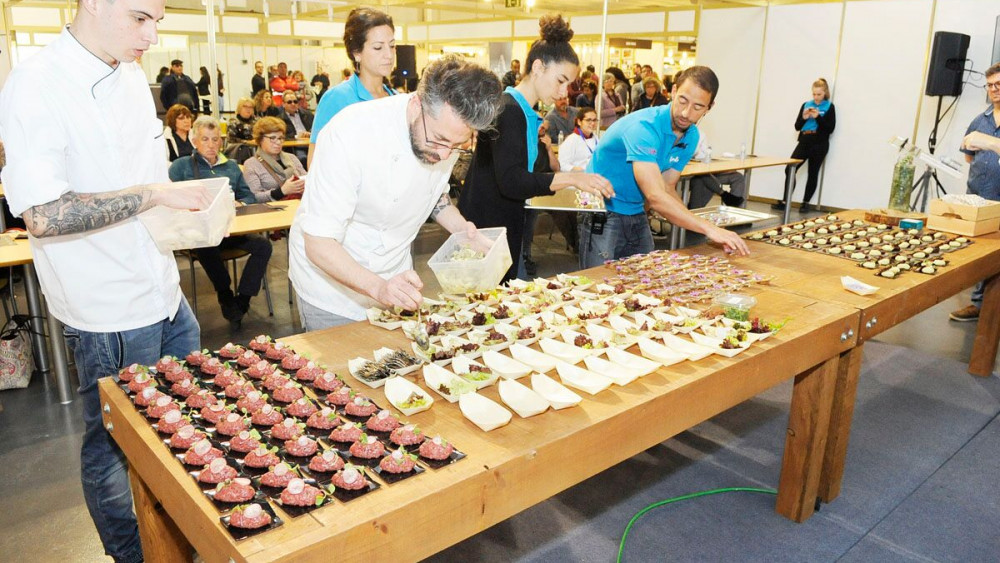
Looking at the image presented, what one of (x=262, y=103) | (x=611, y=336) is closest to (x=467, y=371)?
(x=611, y=336)

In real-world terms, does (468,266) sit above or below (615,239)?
above

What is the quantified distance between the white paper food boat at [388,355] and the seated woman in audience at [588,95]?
785 centimetres

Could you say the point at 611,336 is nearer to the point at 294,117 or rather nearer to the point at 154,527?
the point at 154,527

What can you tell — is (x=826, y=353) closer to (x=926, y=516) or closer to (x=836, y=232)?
(x=926, y=516)

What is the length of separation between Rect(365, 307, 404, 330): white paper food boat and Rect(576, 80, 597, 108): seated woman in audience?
24.8 feet

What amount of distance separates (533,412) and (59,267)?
3.84 ft

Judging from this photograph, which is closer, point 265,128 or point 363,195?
point 363,195

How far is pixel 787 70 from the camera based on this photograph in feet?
27.5

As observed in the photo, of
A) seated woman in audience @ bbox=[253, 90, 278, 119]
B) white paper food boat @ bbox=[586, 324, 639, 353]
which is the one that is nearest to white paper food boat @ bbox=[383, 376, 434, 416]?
white paper food boat @ bbox=[586, 324, 639, 353]

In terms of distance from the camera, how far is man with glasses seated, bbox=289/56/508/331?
1.64m

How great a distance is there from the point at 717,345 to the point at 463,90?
2.99ft

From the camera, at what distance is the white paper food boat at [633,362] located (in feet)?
5.55

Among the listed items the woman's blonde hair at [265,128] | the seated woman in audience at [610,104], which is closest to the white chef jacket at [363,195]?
the woman's blonde hair at [265,128]

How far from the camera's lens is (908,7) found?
7371 millimetres
